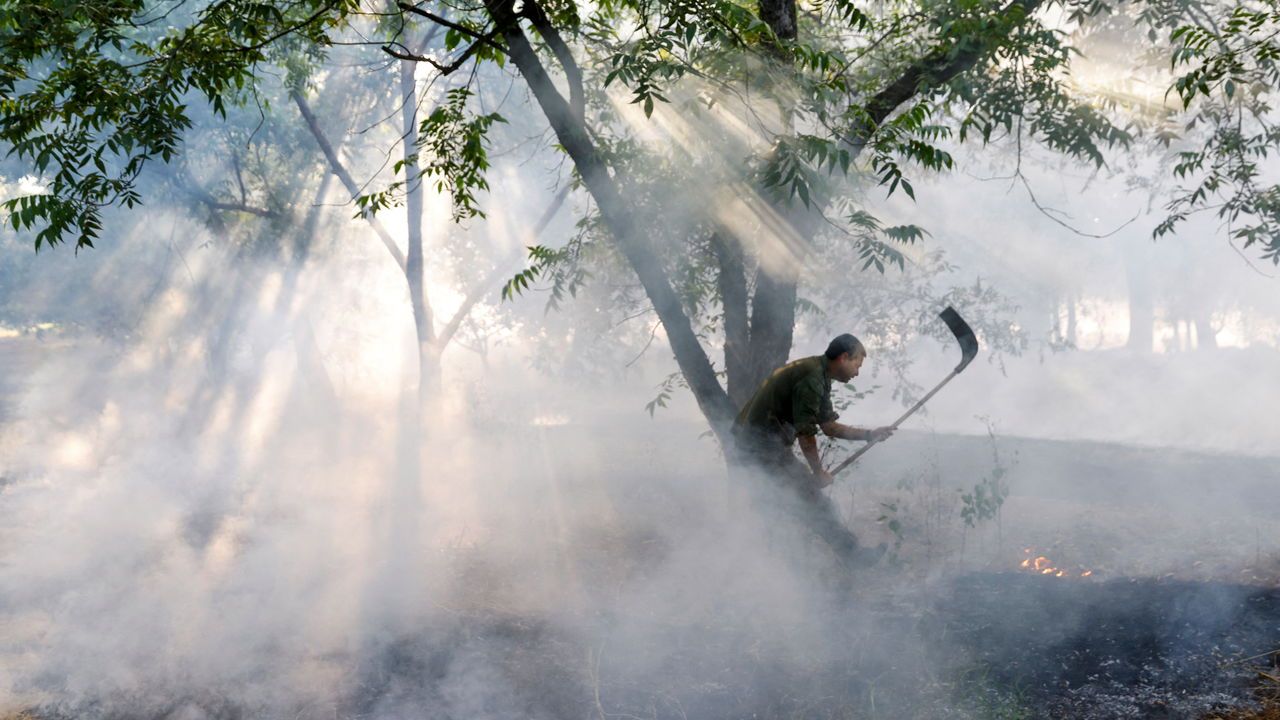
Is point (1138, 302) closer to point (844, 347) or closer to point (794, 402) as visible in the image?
point (844, 347)

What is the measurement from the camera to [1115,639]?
5258 millimetres

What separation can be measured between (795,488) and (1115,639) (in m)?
2.22

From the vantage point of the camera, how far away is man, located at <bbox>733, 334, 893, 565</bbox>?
5.74 m

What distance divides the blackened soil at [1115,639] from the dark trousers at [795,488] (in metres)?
0.85

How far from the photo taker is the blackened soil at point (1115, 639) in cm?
462

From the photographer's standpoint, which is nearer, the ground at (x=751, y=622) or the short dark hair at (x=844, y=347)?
the ground at (x=751, y=622)

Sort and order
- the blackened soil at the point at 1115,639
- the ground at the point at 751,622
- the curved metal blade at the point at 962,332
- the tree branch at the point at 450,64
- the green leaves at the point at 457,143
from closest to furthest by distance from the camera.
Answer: the blackened soil at the point at 1115,639, the ground at the point at 751,622, the tree branch at the point at 450,64, the curved metal blade at the point at 962,332, the green leaves at the point at 457,143

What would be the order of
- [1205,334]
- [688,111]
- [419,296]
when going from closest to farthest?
[688,111], [419,296], [1205,334]

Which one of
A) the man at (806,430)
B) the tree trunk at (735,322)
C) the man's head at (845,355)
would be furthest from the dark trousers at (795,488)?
the tree trunk at (735,322)

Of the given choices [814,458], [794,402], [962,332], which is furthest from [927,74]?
[814,458]

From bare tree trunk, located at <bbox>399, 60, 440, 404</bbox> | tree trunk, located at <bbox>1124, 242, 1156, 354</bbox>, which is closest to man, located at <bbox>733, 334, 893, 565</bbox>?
bare tree trunk, located at <bbox>399, 60, 440, 404</bbox>

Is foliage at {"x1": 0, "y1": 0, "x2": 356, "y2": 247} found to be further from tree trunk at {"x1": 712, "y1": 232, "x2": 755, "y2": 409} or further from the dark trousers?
the dark trousers

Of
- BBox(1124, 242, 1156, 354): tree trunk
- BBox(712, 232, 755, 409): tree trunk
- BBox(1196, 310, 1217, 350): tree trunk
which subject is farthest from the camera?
BBox(1196, 310, 1217, 350): tree trunk

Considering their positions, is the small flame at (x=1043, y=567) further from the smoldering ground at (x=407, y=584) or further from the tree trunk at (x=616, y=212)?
the tree trunk at (x=616, y=212)
